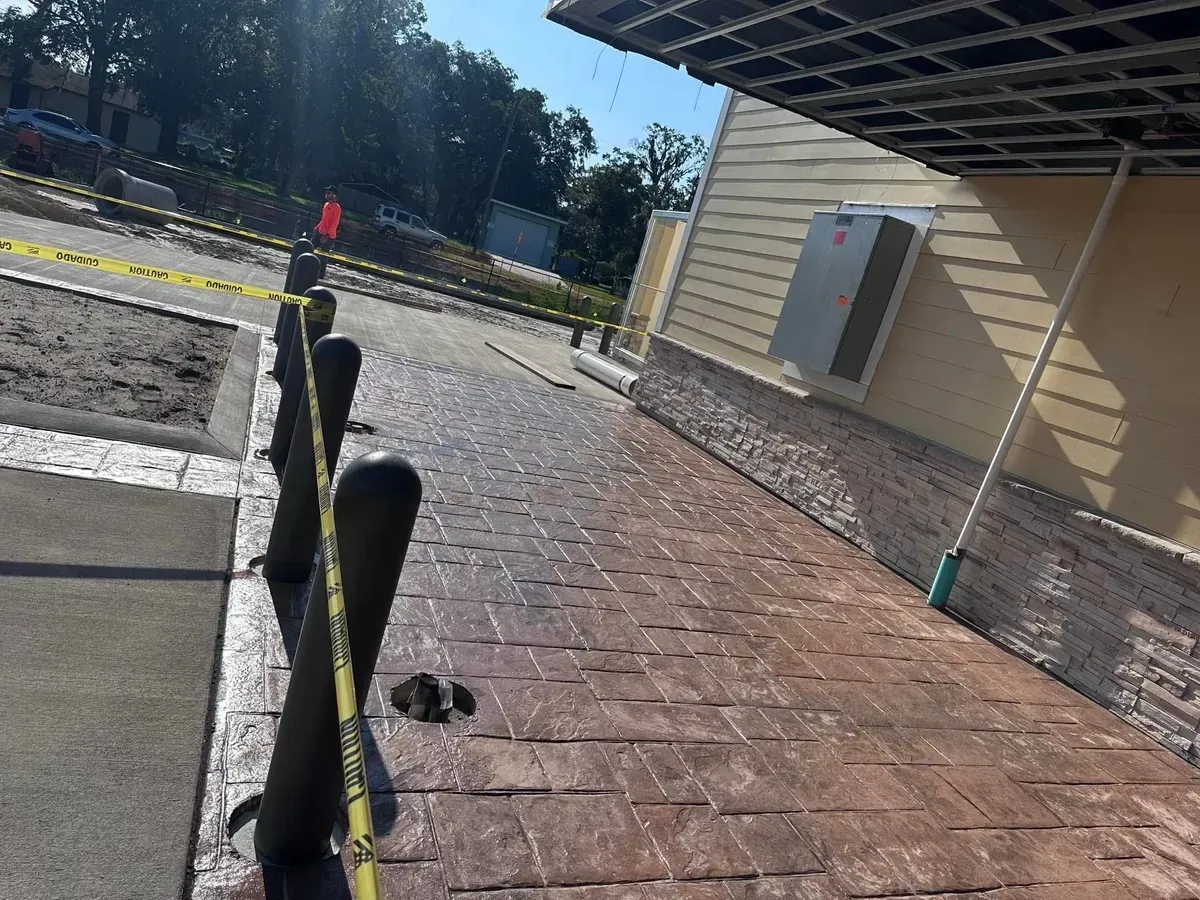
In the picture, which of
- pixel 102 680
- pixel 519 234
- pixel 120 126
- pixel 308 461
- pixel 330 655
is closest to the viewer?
pixel 330 655

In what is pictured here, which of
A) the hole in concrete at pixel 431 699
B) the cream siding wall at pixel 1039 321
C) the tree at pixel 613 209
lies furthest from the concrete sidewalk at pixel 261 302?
the tree at pixel 613 209

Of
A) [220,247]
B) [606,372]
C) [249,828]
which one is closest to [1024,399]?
[249,828]

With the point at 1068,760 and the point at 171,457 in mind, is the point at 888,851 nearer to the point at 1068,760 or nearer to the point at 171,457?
the point at 1068,760

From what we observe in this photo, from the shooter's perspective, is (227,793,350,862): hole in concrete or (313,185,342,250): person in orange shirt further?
(313,185,342,250): person in orange shirt

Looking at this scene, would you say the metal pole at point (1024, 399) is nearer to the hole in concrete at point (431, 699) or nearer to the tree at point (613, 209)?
the hole in concrete at point (431, 699)

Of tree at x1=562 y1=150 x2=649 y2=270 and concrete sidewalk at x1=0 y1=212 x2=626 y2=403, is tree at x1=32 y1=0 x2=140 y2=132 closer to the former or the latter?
tree at x1=562 y1=150 x2=649 y2=270

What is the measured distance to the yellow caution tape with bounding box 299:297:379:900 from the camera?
4.70 ft

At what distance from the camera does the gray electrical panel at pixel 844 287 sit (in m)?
7.82

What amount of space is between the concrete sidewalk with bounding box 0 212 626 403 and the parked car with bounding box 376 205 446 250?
2437cm

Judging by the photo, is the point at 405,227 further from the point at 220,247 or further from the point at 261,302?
the point at 261,302

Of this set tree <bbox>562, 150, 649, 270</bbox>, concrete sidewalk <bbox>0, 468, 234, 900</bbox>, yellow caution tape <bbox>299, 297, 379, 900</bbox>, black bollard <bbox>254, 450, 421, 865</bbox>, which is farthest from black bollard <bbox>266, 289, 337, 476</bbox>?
tree <bbox>562, 150, 649, 270</bbox>

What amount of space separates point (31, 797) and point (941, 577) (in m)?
5.98

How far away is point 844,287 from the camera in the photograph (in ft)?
26.3

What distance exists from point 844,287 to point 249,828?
700 cm
